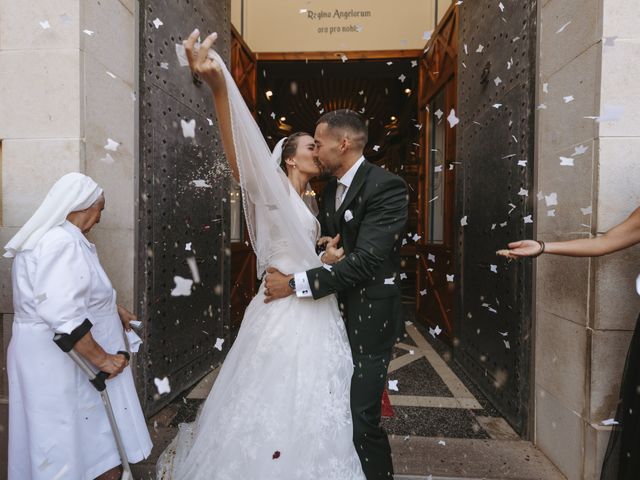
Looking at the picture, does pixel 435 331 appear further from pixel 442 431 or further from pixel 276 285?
pixel 276 285

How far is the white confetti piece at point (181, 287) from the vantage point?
3457 mm

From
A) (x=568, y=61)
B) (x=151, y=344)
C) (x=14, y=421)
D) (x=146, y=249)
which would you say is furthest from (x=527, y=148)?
(x=14, y=421)

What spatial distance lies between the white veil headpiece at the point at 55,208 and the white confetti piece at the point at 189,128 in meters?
1.64

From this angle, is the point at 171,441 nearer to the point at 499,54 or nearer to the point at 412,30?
the point at 499,54

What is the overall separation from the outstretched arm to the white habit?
1.87m

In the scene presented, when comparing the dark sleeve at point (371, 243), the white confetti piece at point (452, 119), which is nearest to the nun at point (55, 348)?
the dark sleeve at point (371, 243)

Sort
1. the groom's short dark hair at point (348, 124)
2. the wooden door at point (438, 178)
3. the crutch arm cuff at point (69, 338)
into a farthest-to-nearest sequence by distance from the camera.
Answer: the wooden door at point (438, 178) → the groom's short dark hair at point (348, 124) → the crutch arm cuff at point (69, 338)

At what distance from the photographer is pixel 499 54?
11.0ft

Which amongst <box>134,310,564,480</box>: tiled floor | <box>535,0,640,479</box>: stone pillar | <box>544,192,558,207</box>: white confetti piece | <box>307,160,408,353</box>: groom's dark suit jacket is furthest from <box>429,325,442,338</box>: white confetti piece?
<box>307,160,408,353</box>: groom's dark suit jacket

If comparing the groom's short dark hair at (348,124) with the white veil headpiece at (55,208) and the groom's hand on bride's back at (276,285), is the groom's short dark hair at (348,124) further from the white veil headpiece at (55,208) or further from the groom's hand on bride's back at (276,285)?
the white veil headpiece at (55,208)

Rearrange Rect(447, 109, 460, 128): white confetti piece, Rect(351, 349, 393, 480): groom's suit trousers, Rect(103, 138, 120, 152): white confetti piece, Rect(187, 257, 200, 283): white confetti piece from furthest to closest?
1. Rect(447, 109, 460, 128): white confetti piece
2. Rect(187, 257, 200, 283): white confetti piece
3. Rect(103, 138, 120, 152): white confetti piece
4. Rect(351, 349, 393, 480): groom's suit trousers

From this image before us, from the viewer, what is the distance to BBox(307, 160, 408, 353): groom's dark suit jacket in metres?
1.88

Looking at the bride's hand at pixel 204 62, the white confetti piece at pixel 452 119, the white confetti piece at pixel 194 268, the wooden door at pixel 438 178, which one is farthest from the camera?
the wooden door at pixel 438 178

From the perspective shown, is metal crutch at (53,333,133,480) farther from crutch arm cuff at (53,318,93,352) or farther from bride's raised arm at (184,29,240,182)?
bride's raised arm at (184,29,240,182)
